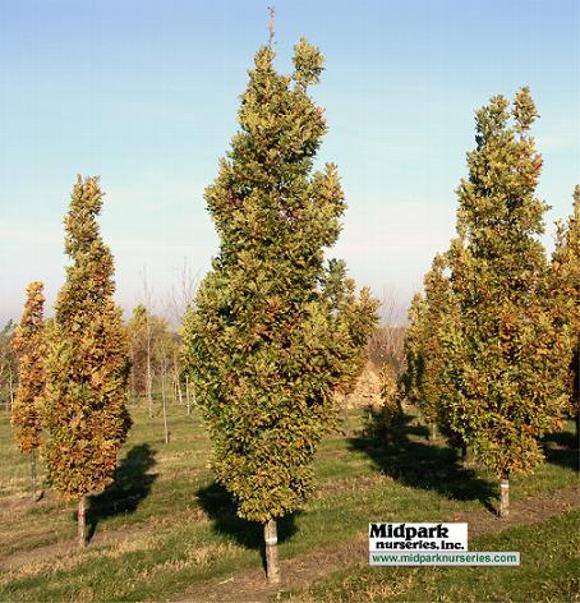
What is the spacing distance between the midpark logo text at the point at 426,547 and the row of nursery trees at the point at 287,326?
2.78 metres

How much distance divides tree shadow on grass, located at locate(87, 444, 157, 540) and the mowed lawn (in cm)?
9

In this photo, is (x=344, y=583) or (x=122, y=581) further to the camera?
(x=122, y=581)

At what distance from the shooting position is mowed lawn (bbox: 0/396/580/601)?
1265 centimetres

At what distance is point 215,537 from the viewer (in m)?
18.3

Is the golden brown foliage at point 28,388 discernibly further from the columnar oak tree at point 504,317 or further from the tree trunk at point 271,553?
the columnar oak tree at point 504,317

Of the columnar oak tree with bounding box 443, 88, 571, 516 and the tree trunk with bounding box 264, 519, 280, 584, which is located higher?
the columnar oak tree with bounding box 443, 88, 571, 516

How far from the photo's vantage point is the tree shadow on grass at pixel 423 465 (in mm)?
21656

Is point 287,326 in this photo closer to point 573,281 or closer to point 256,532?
point 256,532

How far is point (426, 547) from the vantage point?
14500 millimetres

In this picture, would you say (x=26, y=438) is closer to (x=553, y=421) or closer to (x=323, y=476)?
(x=323, y=476)

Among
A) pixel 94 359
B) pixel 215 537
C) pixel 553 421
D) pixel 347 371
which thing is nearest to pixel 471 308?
pixel 553 421

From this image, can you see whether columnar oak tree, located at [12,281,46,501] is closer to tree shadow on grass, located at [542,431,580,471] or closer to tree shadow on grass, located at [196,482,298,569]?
tree shadow on grass, located at [196,482,298,569]

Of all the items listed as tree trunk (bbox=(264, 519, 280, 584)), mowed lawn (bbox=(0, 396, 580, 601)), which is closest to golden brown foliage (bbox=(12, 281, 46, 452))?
mowed lawn (bbox=(0, 396, 580, 601))

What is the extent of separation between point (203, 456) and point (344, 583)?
25215mm
